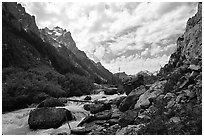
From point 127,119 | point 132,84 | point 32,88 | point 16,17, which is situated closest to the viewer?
point 127,119

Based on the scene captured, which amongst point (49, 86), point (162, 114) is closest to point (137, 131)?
point (162, 114)

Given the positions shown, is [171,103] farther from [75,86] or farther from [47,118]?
[75,86]

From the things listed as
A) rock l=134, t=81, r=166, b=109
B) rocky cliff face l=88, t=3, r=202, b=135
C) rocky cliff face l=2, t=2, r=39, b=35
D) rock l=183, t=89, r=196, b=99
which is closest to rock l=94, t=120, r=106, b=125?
rocky cliff face l=88, t=3, r=202, b=135

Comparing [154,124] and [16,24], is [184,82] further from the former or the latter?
[16,24]

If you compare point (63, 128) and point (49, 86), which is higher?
point (49, 86)

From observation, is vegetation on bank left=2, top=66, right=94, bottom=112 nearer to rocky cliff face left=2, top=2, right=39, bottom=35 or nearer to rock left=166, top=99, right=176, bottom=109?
rock left=166, top=99, right=176, bottom=109

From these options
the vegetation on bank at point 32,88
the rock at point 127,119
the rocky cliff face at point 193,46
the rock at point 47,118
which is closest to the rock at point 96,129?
the rock at point 127,119

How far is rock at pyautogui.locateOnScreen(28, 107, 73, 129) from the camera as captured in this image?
71.6 feet

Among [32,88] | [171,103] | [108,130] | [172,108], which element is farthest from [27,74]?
[172,108]

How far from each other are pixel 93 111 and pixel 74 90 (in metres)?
40.1

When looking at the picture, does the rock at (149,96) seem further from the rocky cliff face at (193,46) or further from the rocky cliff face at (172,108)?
the rocky cliff face at (193,46)

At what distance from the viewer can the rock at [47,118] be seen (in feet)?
71.6

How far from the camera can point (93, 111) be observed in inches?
1073

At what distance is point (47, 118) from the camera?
72.5ft
